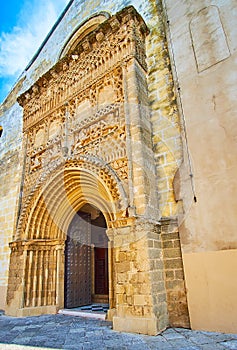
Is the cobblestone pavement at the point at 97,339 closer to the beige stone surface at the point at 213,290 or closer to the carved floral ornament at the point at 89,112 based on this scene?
the beige stone surface at the point at 213,290

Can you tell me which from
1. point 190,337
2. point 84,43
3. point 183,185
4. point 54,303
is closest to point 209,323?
point 190,337

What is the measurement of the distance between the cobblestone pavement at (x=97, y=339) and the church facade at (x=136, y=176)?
19 centimetres

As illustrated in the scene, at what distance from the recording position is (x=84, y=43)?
5863 mm

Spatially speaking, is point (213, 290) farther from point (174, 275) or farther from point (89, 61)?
point (89, 61)

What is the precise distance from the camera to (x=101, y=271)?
710cm

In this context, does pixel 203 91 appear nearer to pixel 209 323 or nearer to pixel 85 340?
pixel 209 323

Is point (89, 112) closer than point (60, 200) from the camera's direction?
Yes

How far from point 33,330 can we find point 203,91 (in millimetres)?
4683

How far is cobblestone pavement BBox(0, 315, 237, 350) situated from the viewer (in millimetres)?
2793

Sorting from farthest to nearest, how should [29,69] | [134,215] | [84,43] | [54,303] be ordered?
1. [29,69]
2. [84,43]
3. [54,303]
4. [134,215]

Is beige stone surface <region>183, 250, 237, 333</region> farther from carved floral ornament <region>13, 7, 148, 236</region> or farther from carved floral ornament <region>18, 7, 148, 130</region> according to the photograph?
carved floral ornament <region>18, 7, 148, 130</region>

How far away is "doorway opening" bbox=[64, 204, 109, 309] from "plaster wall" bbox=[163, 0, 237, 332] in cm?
323

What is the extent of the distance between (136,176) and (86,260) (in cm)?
340

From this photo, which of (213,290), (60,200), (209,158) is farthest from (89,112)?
(213,290)
